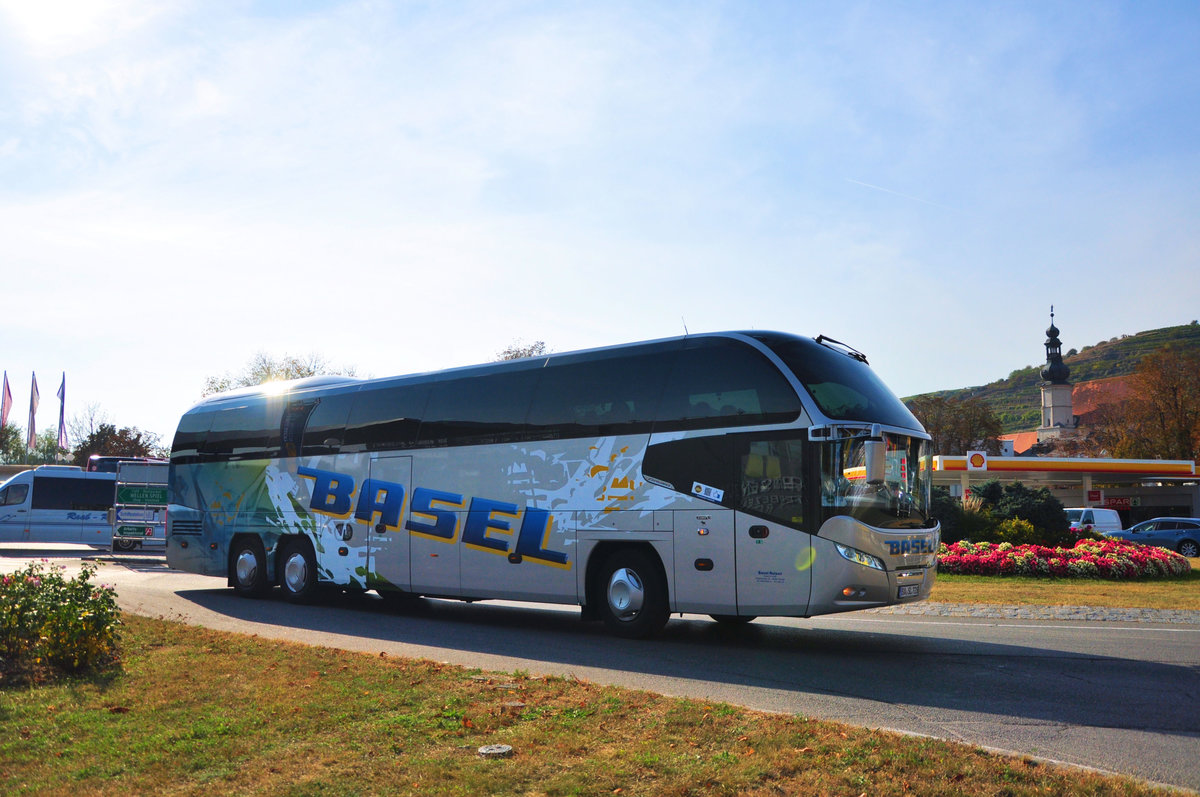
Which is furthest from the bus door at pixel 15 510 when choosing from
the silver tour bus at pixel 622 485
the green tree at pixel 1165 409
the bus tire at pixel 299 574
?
the green tree at pixel 1165 409

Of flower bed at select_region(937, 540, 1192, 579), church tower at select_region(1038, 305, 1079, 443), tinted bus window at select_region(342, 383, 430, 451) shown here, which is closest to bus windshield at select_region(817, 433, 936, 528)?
tinted bus window at select_region(342, 383, 430, 451)

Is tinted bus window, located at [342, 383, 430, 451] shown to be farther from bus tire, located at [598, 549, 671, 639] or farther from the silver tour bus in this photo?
bus tire, located at [598, 549, 671, 639]

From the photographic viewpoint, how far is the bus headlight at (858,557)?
421 inches

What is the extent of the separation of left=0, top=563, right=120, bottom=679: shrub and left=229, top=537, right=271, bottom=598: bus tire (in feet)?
26.5

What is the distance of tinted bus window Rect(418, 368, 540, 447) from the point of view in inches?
551

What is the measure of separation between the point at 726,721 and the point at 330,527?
11153 mm

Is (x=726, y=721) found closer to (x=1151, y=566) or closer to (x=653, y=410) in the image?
(x=653, y=410)

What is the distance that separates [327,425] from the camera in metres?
17.0

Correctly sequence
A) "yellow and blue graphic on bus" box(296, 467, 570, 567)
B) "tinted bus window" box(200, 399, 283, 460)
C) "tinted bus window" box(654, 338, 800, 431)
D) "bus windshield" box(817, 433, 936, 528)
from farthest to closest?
"tinted bus window" box(200, 399, 283, 460), "yellow and blue graphic on bus" box(296, 467, 570, 567), "tinted bus window" box(654, 338, 800, 431), "bus windshield" box(817, 433, 936, 528)

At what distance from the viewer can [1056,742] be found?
679 centimetres

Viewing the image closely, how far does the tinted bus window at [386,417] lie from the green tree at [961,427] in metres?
91.8

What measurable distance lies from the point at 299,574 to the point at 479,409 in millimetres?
5190

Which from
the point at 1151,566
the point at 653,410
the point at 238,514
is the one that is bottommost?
the point at 1151,566

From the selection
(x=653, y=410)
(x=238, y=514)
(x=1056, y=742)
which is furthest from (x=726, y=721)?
(x=238, y=514)
